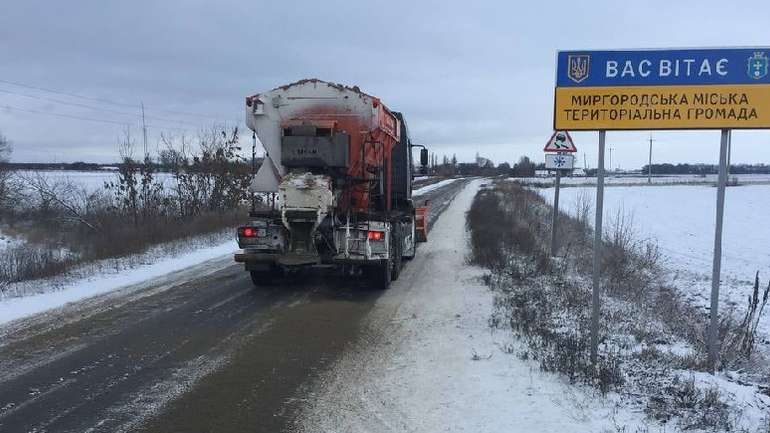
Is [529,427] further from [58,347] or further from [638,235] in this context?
[638,235]

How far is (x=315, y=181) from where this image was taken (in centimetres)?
939

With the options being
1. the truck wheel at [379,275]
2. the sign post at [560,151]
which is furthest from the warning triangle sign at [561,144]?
the truck wheel at [379,275]

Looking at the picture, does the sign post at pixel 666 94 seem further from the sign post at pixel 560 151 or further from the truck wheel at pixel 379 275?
the sign post at pixel 560 151

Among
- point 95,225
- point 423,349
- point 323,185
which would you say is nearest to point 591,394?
point 423,349

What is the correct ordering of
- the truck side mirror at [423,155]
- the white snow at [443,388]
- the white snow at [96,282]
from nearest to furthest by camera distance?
the white snow at [443,388] < the white snow at [96,282] < the truck side mirror at [423,155]

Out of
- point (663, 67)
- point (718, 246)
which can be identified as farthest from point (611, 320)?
point (663, 67)

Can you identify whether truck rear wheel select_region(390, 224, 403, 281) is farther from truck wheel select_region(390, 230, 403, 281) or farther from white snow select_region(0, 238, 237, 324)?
white snow select_region(0, 238, 237, 324)

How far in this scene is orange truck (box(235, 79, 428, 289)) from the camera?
952 centimetres

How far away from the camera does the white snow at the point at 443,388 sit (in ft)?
15.1

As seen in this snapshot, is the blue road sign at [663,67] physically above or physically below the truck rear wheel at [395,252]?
above

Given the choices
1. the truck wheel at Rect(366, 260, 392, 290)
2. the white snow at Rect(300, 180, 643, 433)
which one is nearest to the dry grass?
the white snow at Rect(300, 180, 643, 433)

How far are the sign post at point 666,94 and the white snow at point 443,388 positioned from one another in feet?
3.62

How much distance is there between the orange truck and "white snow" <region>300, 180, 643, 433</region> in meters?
1.59

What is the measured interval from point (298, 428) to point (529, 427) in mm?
1752
